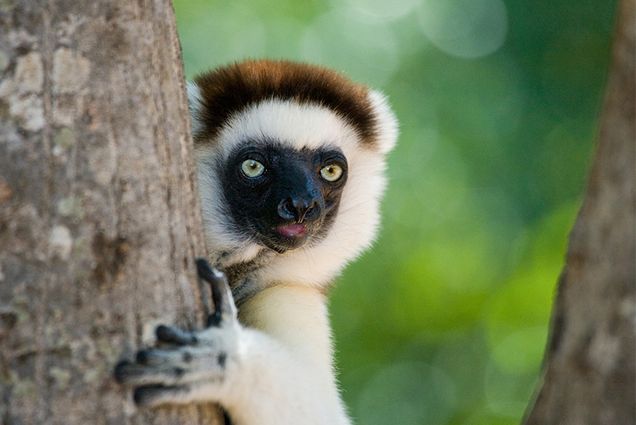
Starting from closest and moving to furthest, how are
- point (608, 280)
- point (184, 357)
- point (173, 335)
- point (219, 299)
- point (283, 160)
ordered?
point (608, 280), point (173, 335), point (184, 357), point (219, 299), point (283, 160)

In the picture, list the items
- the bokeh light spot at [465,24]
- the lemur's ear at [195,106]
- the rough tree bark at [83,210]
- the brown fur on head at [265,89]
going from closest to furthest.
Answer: the rough tree bark at [83,210]
the lemur's ear at [195,106]
the brown fur on head at [265,89]
the bokeh light spot at [465,24]

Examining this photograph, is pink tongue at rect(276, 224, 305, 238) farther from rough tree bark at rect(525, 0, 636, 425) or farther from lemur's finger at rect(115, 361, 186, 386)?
rough tree bark at rect(525, 0, 636, 425)

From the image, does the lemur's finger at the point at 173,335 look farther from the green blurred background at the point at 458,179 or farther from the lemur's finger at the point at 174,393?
the green blurred background at the point at 458,179

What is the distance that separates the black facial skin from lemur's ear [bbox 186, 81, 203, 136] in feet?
0.67

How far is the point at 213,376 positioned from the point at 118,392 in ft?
1.47

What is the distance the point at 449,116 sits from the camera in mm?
10938

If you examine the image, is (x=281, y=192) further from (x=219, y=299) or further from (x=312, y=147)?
(x=219, y=299)

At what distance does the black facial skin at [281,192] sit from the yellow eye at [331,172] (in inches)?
0.6

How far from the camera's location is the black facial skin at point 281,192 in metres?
4.11

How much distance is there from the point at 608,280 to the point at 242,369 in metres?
1.30

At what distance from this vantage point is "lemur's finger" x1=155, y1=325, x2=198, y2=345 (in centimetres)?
253

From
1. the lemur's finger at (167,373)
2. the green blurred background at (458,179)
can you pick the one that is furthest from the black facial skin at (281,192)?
the green blurred background at (458,179)

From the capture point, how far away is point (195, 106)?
4289 millimetres

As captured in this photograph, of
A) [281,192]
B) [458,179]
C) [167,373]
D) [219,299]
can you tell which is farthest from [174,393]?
[458,179]
